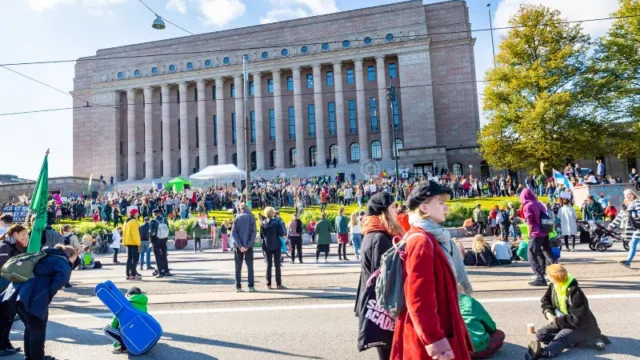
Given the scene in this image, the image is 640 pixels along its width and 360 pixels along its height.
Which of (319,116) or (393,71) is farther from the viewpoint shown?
(393,71)

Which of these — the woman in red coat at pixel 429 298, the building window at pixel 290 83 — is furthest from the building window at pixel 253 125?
the woman in red coat at pixel 429 298

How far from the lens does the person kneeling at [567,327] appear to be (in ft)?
15.1

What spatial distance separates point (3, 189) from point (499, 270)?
52.7 meters

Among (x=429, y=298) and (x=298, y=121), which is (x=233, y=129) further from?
(x=429, y=298)

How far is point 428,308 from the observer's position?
262cm

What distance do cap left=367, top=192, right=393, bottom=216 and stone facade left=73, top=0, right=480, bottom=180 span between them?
3873 cm

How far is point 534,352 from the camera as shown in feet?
14.7

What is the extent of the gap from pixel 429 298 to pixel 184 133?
56.3 meters

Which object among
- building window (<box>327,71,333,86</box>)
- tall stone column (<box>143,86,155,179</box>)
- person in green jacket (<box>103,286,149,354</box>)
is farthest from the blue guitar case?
tall stone column (<box>143,86,155,179</box>)

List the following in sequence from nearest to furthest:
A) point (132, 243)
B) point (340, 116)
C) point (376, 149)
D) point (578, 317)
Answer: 1. point (578, 317)
2. point (132, 243)
3. point (340, 116)
4. point (376, 149)

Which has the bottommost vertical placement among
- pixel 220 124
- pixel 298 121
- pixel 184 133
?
pixel 184 133

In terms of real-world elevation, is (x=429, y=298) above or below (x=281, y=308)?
above

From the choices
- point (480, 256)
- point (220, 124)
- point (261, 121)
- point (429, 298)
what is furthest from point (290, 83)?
point (429, 298)

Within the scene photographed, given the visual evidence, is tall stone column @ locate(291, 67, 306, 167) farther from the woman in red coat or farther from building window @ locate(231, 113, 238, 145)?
the woman in red coat
